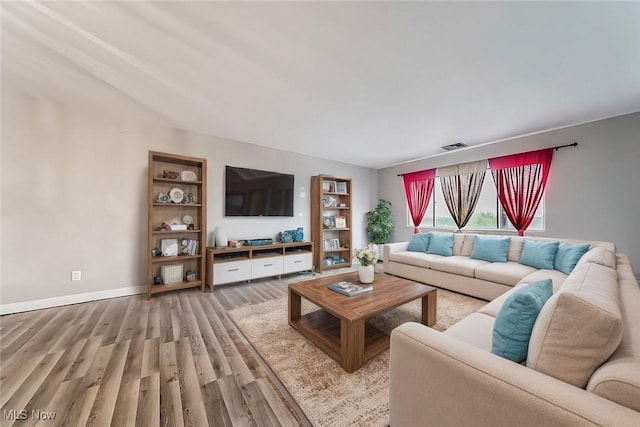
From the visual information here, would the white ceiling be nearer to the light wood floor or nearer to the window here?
the window

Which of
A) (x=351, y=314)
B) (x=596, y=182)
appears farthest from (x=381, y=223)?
(x=351, y=314)

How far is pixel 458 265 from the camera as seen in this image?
10.4ft

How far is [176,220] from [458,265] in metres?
4.12

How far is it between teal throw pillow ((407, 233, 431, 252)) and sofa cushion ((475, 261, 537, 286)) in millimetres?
1079

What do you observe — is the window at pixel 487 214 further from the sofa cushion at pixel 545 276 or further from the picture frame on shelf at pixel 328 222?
the picture frame on shelf at pixel 328 222

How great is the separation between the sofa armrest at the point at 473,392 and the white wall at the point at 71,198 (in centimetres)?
357

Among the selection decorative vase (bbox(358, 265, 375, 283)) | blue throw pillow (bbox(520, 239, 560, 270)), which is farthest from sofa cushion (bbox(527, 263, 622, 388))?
blue throw pillow (bbox(520, 239, 560, 270))

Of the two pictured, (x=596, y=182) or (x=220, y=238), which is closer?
(x=596, y=182)

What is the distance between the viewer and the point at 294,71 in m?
2.04

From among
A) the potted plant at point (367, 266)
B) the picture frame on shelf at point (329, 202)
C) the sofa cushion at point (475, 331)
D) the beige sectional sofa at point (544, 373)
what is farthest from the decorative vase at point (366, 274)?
the picture frame on shelf at point (329, 202)

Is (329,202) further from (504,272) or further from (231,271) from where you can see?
(504,272)

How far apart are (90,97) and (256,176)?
7.11 ft

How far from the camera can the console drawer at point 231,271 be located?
10.9 feet

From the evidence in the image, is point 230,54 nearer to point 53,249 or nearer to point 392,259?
point 53,249
